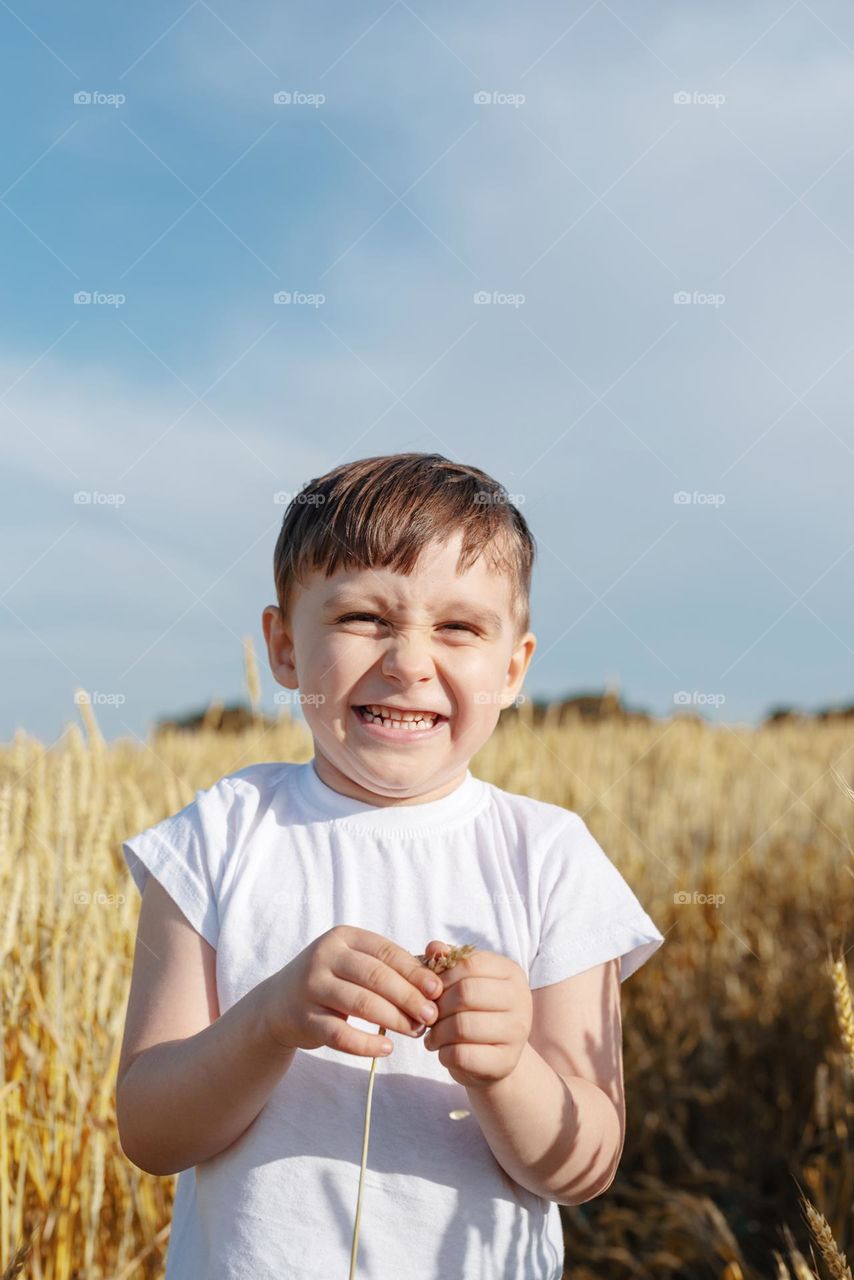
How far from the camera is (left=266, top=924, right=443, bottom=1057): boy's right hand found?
32.2 inches

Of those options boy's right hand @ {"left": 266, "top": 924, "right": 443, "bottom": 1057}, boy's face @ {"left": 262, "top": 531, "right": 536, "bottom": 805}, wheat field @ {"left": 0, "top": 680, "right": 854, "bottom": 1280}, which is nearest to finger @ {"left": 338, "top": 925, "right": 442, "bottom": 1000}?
boy's right hand @ {"left": 266, "top": 924, "right": 443, "bottom": 1057}

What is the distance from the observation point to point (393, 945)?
84 cm

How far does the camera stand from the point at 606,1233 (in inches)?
106

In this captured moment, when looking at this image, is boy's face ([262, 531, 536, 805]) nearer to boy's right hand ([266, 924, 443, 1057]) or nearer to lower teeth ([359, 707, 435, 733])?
lower teeth ([359, 707, 435, 733])

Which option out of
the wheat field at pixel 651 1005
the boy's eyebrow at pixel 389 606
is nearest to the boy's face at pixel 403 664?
the boy's eyebrow at pixel 389 606

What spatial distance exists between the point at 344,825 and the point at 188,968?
189 mm

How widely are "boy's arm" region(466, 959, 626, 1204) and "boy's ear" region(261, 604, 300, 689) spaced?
1.28ft

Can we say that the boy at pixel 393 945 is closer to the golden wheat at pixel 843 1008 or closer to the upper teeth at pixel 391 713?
the upper teeth at pixel 391 713

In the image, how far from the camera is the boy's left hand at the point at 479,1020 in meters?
0.84

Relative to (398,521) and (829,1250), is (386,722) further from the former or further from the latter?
(829,1250)

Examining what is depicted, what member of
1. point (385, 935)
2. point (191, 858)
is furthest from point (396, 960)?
point (191, 858)

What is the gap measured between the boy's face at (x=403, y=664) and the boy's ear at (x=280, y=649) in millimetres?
70

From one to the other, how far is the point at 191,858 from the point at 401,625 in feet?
0.95

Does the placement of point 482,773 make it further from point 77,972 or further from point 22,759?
point 77,972
